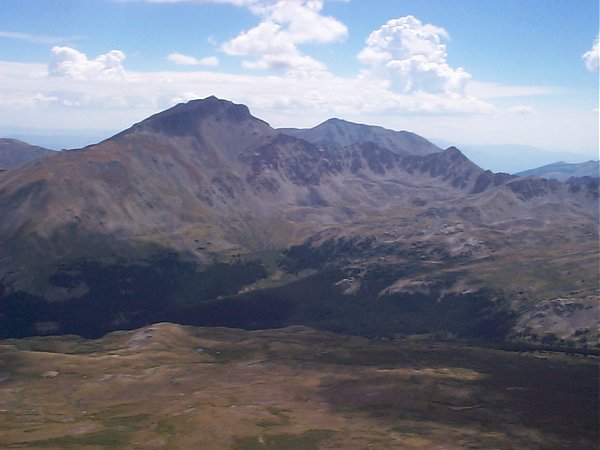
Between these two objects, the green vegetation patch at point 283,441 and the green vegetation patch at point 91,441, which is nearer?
the green vegetation patch at point 91,441

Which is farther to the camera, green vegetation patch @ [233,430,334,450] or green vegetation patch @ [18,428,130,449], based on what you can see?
green vegetation patch @ [233,430,334,450]

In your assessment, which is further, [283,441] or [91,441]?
[283,441]

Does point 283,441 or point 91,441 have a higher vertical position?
point 91,441

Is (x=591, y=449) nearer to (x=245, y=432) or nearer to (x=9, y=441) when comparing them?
(x=245, y=432)

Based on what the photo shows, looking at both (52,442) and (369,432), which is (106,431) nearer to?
(52,442)

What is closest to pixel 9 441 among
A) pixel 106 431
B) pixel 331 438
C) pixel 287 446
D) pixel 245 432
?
pixel 106 431

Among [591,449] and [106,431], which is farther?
[106,431]

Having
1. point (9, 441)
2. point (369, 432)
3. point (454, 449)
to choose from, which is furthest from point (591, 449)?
point (9, 441)

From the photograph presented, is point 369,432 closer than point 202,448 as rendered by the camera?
No

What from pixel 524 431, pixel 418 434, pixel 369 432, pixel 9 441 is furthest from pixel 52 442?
pixel 524 431
